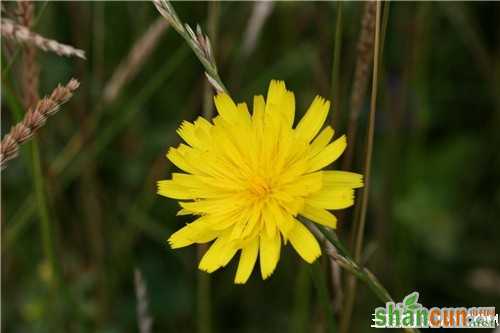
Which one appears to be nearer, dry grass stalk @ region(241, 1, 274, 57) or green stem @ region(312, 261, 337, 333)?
green stem @ region(312, 261, 337, 333)

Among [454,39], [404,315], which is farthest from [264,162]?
[454,39]

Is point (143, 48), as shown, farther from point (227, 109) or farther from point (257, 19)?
point (227, 109)

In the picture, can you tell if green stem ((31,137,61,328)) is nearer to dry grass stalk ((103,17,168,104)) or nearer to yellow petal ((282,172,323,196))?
dry grass stalk ((103,17,168,104))

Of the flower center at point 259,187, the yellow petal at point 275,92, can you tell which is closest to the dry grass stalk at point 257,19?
the yellow petal at point 275,92

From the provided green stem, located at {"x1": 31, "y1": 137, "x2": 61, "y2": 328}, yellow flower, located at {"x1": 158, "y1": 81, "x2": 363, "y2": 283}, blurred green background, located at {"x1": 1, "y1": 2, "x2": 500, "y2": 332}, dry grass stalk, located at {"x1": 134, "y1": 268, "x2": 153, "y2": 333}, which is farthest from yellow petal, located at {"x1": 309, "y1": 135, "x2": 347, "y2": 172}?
blurred green background, located at {"x1": 1, "y1": 2, "x2": 500, "y2": 332}

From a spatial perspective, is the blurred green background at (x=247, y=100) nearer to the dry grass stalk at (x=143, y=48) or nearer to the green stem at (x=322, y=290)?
the dry grass stalk at (x=143, y=48)

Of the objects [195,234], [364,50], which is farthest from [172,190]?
[364,50]
